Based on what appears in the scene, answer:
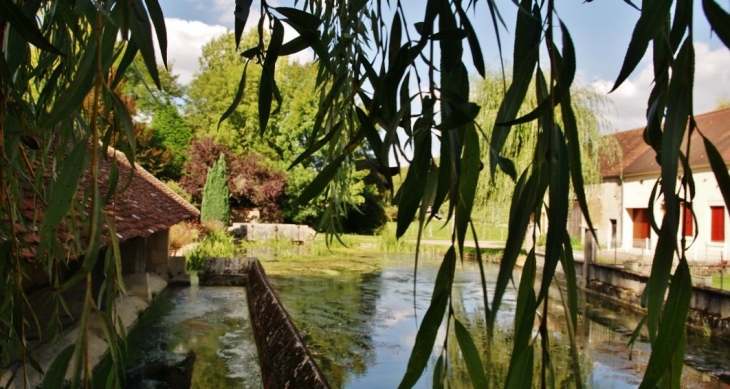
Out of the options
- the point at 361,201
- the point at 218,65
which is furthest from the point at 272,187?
the point at 218,65

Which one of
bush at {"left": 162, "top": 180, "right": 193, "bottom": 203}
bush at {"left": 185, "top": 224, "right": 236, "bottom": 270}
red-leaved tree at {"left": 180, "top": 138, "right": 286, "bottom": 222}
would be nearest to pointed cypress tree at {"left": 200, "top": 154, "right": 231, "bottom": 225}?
bush at {"left": 162, "top": 180, "right": 193, "bottom": 203}

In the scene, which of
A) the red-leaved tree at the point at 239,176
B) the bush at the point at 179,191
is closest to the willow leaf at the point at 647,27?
the bush at the point at 179,191

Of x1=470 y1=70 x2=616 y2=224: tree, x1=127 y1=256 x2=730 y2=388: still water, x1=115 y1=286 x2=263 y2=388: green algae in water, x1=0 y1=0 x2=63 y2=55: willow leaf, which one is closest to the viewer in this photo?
x1=0 y1=0 x2=63 y2=55: willow leaf

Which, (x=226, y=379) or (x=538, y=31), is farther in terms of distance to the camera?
(x=226, y=379)

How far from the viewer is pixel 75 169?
0.61 metres

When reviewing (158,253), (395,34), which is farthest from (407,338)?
(395,34)

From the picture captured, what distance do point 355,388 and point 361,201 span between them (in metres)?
18.3

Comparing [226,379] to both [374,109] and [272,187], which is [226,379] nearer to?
[374,109]

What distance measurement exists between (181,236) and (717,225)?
1364 cm

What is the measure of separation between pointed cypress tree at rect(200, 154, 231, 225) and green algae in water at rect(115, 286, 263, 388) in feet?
35.8

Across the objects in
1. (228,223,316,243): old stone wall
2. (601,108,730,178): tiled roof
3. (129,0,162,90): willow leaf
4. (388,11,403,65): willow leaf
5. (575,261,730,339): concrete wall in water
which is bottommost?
(575,261,730,339): concrete wall in water

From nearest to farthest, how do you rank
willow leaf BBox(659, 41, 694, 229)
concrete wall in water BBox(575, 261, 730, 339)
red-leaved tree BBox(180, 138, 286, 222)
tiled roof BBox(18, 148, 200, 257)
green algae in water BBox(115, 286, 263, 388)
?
willow leaf BBox(659, 41, 694, 229), tiled roof BBox(18, 148, 200, 257), green algae in water BBox(115, 286, 263, 388), concrete wall in water BBox(575, 261, 730, 339), red-leaved tree BBox(180, 138, 286, 222)

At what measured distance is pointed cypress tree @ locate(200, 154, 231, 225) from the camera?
70.4 ft

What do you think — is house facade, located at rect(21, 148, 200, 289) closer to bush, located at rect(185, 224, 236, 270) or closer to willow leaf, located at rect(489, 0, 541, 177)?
bush, located at rect(185, 224, 236, 270)
